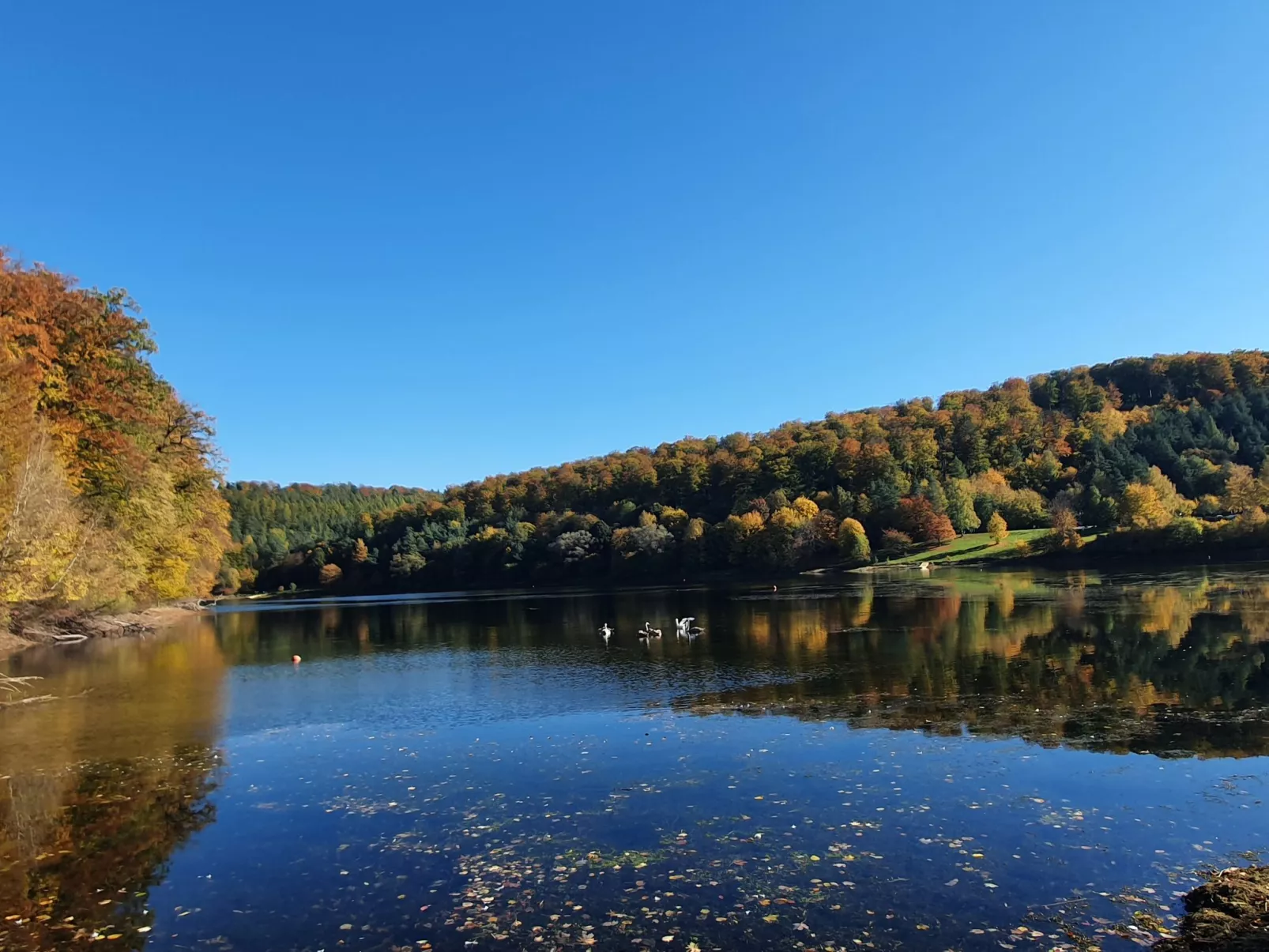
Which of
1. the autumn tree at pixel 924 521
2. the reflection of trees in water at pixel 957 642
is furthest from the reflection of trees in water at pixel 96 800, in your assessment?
the autumn tree at pixel 924 521

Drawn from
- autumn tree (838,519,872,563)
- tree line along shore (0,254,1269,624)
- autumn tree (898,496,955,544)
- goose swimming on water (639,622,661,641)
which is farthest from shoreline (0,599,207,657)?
autumn tree (898,496,955,544)

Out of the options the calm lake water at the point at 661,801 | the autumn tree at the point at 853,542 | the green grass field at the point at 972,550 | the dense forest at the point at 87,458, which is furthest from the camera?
the autumn tree at the point at 853,542

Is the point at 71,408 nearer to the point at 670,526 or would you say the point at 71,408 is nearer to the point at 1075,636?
the point at 1075,636

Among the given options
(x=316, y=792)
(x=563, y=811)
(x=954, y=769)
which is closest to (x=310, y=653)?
(x=316, y=792)

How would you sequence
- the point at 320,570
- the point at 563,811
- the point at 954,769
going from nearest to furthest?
the point at 563,811 < the point at 954,769 < the point at 320,570

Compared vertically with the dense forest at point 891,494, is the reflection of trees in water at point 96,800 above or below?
below

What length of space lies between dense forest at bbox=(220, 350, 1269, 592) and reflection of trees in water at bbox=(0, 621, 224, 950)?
4191 inches

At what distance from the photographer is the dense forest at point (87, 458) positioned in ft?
117

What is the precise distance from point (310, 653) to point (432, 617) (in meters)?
30.7

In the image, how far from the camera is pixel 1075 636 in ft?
120

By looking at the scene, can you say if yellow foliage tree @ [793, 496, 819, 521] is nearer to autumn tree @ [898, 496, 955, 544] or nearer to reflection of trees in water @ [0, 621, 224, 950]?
autumn tree @ [898, 496, 955, 544]

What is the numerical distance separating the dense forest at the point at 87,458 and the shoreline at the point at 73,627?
5.28 feet

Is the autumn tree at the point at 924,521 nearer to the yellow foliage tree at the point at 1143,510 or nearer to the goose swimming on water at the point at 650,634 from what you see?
the yellow foliage tree at the point at 1143,510

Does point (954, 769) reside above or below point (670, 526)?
below
